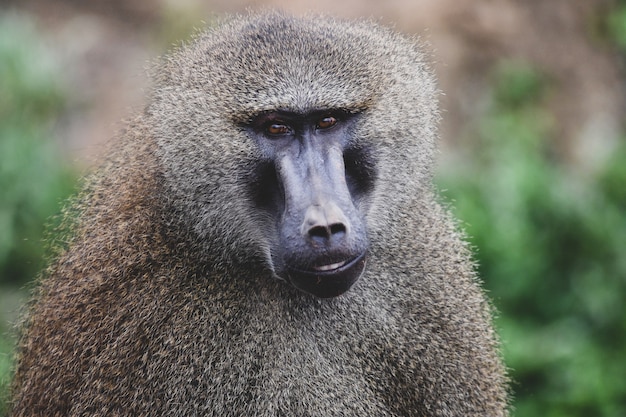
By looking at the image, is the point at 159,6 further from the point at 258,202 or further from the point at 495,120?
the point at 258,202

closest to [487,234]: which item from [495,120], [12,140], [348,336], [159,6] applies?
[495,120]

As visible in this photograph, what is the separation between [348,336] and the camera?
142 inches

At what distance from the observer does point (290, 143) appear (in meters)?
3.31

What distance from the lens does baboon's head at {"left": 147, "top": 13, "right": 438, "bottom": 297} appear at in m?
3.19

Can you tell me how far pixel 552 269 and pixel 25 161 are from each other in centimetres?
385

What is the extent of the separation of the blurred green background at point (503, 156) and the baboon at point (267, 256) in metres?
0.88

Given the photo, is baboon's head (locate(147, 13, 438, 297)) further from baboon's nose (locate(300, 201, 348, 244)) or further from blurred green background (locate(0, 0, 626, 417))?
blurred green background (locate(0, 0, 626, 417))

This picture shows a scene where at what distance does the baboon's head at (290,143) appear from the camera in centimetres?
319

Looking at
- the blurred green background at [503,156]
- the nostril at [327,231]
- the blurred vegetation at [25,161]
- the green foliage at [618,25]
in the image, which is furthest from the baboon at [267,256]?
the green foliage at [618,25]

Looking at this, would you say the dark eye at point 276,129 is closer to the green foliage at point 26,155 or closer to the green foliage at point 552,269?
the green foliage at point 552,269

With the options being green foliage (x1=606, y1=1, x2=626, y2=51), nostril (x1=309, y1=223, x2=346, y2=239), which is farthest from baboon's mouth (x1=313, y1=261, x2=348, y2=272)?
green foliage (x1=606, y1=1, x2=626, y2=51)

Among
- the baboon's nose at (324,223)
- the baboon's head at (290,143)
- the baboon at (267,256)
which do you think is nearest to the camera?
the baboon's nose at (324,223)

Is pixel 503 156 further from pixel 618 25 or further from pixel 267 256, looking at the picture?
pixel 267 256

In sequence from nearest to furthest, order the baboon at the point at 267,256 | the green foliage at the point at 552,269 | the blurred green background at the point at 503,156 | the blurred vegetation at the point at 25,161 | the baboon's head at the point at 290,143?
the baboon's head at the point at 290,143 → the baboon at the point at 267,256 → the green foliage at the point at 552,269 → the blurred green background at the point at 503,156 → the blurred vegetation at the point at 25,161
